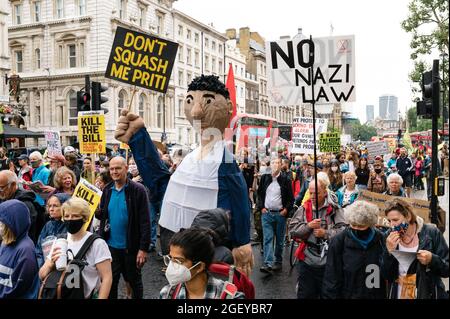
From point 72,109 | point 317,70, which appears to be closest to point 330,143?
point 317,70

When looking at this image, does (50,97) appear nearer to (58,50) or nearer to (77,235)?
(58,50)

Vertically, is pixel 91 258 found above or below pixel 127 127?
below

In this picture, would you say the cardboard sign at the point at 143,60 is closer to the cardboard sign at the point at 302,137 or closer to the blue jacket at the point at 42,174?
the blue jacket at the point at 42,174

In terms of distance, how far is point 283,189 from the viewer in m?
7.49

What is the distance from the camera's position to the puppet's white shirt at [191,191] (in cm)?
396

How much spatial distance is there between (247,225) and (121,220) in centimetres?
167

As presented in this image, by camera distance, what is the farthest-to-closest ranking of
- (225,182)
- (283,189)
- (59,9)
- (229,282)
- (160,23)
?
(59,9), (160,23), (283,189), (225,182), (229,282)

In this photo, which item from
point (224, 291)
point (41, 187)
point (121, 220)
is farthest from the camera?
point (41, 187)

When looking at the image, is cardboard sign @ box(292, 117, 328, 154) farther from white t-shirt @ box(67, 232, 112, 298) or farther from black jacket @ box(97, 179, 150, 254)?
white t-shirt @ box(67, 232, 112, 298)

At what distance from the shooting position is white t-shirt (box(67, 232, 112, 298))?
355 centimetres

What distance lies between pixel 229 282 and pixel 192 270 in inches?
10.3

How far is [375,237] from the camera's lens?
146 inches

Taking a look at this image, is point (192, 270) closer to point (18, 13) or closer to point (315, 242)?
point (315, 242)

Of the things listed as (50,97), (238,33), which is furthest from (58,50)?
(238,33)
